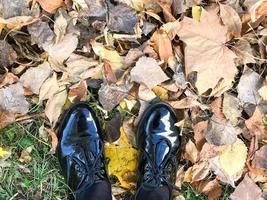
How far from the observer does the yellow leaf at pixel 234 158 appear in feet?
6.30

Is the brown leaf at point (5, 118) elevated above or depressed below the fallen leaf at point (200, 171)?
above

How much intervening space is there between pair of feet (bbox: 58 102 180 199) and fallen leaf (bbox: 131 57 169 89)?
0.13m

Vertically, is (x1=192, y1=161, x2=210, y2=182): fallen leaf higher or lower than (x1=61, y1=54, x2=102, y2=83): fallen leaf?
lower

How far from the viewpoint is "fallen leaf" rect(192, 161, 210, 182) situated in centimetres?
195

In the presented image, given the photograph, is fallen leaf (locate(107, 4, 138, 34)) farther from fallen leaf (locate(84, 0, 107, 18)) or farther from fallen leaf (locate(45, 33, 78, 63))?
fallen leaf (locate(45, 33, 78, 63))

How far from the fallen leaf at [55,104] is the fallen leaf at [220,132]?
1.93ft

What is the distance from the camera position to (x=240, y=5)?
191cm

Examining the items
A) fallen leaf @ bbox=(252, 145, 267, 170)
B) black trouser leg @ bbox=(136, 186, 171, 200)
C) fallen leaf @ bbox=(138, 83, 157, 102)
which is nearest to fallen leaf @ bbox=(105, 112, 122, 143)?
fallen leaf @ bbox=(138, 83, 157, 102)

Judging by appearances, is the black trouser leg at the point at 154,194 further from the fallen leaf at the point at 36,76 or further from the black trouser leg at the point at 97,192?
the fallen leaf at the point at 36,76

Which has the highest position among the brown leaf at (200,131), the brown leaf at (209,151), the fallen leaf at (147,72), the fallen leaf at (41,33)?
the fallen leaf at (41,33)

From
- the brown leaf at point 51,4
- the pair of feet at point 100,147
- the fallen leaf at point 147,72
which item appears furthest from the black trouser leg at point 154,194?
the brown leaf at point 51,4

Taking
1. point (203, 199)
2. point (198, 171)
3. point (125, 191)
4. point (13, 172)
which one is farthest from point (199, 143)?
point (13, 172)

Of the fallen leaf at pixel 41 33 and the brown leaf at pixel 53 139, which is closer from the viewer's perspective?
the fallen leaf at pixel 41 33

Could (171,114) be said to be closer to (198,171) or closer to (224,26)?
(198,171)
